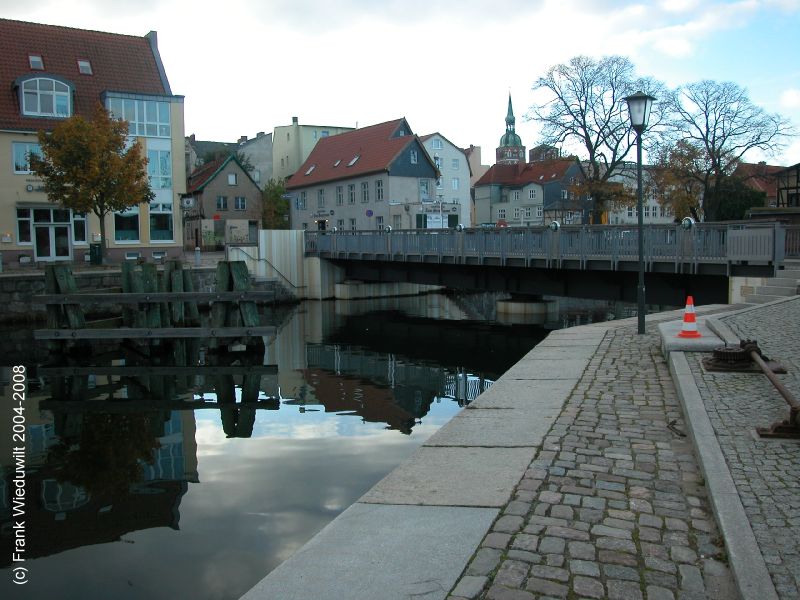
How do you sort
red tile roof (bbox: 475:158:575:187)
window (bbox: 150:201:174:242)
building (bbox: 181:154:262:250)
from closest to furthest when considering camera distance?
window (bbox: 150:201:174:242)
building (bbox: 181:154:262:250)
red tile roof (bbox: 475:158:575:187)

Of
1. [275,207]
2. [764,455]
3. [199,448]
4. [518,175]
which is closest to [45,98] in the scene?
[199,448]

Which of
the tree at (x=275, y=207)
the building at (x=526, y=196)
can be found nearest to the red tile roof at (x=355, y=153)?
the tree at (x=275, y=207)

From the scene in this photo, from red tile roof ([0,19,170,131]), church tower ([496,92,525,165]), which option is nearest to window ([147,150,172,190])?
red tile roof ([0,19,170,131])

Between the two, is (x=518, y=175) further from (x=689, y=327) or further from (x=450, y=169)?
(x=689, y=327)

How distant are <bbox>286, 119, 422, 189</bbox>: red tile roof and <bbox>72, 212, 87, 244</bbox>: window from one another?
24552 millimetres

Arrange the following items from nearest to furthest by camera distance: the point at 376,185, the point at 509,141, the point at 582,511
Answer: the point at 582,511 < the point at 376,185 < the point at 509,141

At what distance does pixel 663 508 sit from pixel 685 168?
53758mm

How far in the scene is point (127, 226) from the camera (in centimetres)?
4075

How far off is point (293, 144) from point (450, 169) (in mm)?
24079

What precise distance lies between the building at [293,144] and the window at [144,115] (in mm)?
42914

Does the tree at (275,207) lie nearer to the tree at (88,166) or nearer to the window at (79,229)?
the window at (79,229)

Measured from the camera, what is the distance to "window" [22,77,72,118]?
38469 mm

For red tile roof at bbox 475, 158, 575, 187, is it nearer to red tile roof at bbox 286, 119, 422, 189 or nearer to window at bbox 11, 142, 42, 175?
red tile roof at bbox 286, 119, 422, 189

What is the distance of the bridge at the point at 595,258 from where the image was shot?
19.3 meters
